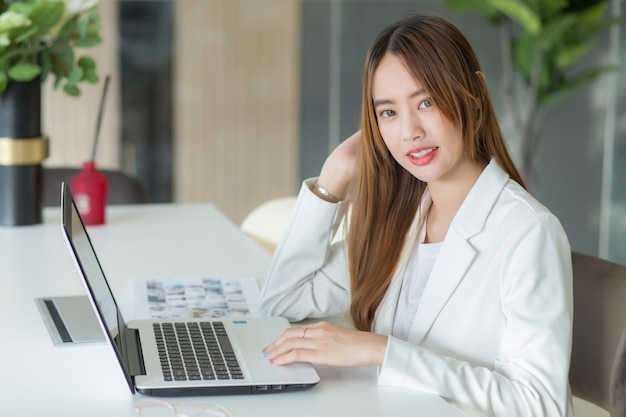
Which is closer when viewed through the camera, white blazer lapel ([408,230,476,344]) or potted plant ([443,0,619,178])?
white blazer lapel ([408,230,476,344])

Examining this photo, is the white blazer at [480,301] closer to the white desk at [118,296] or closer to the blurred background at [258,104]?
the white desk at [118,296]

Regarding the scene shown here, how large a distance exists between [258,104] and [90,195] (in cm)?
219

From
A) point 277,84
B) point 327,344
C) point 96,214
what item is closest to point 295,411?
point 327,344

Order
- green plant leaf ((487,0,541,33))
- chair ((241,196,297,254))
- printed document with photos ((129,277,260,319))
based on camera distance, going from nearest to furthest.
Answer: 1. printed document with photos ((129,277,260,319))
2. chair ((241,196,297,254))
3. green plant leaf ((487,0,541,33))

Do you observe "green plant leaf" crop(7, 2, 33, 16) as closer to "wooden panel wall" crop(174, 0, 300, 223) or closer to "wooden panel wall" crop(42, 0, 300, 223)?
"wooden panel wall" crop(42, 0, 300, 223)

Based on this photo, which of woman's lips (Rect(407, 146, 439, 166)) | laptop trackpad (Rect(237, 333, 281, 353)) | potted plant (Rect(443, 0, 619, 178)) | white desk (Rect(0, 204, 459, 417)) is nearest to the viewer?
white desk (Rect(0, 204, 459, 417))

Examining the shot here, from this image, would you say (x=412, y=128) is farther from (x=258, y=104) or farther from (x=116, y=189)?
(x=258, y=104)

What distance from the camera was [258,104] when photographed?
188 inches

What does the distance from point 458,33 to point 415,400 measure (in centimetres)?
61

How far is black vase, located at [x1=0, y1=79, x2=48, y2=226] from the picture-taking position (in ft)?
8.47

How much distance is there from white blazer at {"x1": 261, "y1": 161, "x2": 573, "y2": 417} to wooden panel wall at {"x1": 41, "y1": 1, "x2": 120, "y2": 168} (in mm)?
2885

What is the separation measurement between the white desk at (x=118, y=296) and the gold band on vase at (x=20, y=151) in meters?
0.19

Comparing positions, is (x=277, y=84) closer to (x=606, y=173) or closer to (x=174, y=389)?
(x=606, y=173)

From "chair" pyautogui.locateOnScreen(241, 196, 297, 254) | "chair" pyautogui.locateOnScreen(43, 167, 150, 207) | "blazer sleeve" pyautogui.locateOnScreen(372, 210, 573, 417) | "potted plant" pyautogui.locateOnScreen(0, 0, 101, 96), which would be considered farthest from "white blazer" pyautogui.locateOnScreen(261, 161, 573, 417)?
"chair" pyautogui.locateOnScreen(43, 167, 150, 207)
